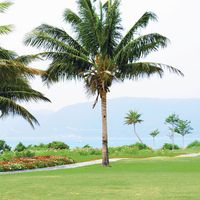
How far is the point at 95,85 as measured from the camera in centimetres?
2631

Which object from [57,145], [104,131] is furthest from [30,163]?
[57,145]

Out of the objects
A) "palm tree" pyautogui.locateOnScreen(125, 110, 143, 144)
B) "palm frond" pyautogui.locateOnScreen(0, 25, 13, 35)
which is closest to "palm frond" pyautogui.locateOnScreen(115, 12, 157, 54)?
"palm frond" pyautogui.locateOnScreen(0, 25, 13, 35)

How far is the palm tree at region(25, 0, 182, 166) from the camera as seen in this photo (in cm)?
2556

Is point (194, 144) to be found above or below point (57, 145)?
above

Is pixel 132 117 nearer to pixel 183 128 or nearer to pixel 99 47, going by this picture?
pixel 183 128

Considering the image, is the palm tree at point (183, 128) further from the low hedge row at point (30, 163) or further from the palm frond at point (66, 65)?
the palm frond at point (66, 65)

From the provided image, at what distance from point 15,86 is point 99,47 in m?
5.29

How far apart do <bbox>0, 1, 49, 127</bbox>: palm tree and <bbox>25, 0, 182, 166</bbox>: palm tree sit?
1646 millimetres

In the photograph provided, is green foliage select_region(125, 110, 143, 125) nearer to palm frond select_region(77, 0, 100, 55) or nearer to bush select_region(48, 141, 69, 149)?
bush select_region(48, 141, 69, 149)

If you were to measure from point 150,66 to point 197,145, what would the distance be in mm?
30301

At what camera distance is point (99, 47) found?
25.9 m

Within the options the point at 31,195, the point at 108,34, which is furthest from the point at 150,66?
the point at 31,195

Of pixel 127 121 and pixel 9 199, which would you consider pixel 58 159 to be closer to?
pixel 9 199

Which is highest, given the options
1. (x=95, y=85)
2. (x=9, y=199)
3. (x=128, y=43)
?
(x=128, y=43)
